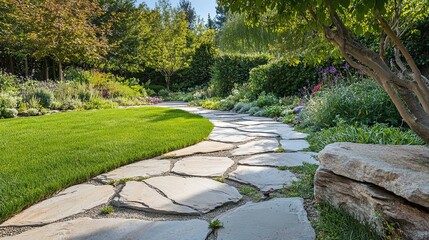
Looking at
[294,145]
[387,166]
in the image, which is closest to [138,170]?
[294,145]

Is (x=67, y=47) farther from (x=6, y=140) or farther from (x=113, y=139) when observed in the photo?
(x=113, y=139)

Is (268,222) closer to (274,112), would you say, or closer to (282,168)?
(282,168)

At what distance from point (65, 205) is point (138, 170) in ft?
2.45

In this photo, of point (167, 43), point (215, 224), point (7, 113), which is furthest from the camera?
point (167, 43)

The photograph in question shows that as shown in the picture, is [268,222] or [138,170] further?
[138,170]

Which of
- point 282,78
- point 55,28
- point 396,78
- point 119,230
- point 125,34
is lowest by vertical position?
point 119,230

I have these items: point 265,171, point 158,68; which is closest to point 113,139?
point 265,171

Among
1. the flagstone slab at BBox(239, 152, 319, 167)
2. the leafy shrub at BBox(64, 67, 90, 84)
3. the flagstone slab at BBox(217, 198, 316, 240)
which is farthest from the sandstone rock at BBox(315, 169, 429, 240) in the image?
the leafy shrub at BBox(64, 67, 90, 84)

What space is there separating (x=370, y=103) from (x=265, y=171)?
90.8 inches

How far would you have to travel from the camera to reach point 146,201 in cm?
191

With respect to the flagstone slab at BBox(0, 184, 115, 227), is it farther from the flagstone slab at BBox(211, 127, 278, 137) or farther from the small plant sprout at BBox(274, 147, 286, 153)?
the flagstone slab at BBox(211, 127, 278, 137)

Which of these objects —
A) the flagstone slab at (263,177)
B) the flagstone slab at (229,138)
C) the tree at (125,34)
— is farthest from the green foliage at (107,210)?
the tree at (125,34)

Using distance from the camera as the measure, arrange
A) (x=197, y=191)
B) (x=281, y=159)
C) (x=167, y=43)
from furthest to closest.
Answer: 1. (x=167, y=43)
2. (x=281, y=159)
3. (x=197, y=191)

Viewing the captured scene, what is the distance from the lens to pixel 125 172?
252 centimetres
